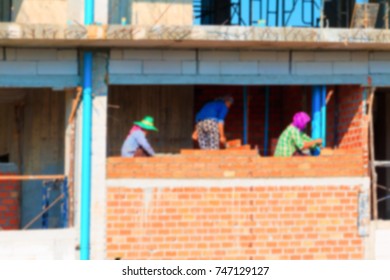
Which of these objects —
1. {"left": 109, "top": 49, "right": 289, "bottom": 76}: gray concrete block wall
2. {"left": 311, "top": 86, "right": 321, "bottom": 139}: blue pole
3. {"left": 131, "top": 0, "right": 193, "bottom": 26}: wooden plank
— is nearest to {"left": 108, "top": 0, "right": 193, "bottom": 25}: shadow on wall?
{"left": 131, "top": 0, "right": 193, "bottom": 26}: wooden plank

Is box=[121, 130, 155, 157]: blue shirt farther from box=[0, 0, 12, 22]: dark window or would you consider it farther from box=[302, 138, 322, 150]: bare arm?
box=[0, 0, 12, 22]: dark window

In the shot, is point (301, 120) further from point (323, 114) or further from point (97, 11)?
point (97, 11)

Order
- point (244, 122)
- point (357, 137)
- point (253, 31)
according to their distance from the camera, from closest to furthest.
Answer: point (253, 31) → point (357, 137) → point (244, 122)

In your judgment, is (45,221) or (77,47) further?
(45,221)

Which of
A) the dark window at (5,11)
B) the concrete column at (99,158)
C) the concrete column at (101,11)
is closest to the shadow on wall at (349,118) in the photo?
the concrete column at (99,158)

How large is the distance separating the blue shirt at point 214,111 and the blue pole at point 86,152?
176 cm

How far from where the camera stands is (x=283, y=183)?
14.7 meters

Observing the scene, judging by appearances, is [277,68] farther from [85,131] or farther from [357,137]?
[85,131]

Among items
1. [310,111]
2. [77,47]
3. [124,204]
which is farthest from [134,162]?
[310,111]

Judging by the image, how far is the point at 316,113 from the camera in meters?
15.6

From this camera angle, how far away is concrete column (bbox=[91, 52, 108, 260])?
47.5ft

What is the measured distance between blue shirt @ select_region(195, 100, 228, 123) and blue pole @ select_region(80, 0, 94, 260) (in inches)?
69.3

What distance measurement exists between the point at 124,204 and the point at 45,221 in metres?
2.02

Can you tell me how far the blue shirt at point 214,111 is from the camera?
15422 mm
